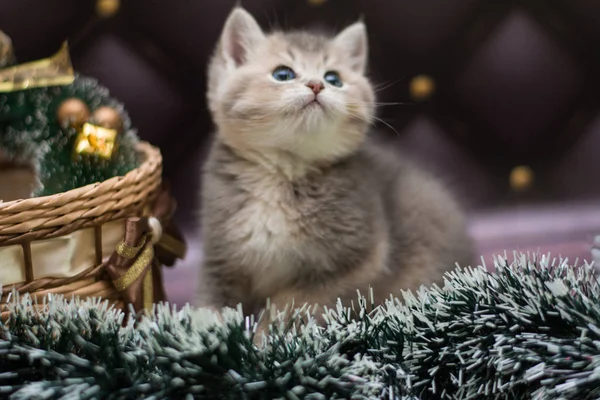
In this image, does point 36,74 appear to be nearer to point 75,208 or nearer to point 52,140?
point 52,140

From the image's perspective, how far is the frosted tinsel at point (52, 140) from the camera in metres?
0.84

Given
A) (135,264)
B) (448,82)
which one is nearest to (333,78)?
(135,264)

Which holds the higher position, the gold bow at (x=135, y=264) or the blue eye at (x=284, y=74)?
the blue eye at (x=284, y=74)

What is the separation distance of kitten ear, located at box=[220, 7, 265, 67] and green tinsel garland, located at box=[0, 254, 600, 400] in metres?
0.46

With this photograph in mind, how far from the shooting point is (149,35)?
48.6 inches

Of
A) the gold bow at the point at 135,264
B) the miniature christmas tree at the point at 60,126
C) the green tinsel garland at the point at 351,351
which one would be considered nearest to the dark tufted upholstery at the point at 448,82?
the miniature christmas tree at the point at 60,126

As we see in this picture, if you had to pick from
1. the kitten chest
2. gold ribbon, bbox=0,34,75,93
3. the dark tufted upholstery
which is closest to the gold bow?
the kitten chest

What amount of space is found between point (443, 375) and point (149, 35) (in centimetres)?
96

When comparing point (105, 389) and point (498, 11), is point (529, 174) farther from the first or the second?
point (105, 389)

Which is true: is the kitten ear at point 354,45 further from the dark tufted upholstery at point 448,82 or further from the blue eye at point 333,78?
the dark tufted upholstery at point 448,82

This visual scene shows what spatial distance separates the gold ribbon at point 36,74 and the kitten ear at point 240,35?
25 centimetres

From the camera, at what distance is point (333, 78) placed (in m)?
0.88

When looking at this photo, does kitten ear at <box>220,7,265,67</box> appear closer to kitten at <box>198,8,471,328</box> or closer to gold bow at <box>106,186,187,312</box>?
kitten at <box>198,8,471,328</box>

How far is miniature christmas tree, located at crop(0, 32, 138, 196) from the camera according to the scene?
0.84 meters
